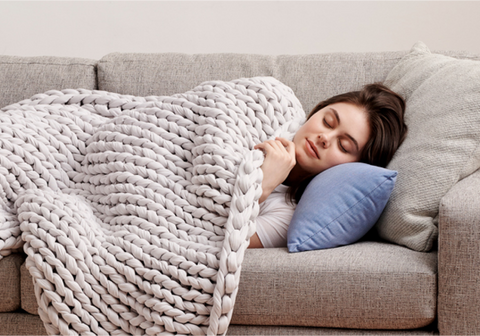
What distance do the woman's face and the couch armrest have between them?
0.37 metres

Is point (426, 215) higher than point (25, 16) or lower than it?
lower

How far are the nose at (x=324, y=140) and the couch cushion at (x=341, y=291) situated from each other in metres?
0.35

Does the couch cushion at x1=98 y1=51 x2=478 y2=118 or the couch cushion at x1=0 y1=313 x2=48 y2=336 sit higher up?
the couch cushion at x1=98 y1=51 x2=478 y2=118

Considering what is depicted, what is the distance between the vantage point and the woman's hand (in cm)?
112

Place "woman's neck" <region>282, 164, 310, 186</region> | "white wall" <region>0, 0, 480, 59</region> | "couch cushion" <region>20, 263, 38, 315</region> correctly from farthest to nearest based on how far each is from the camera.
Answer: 1. "white wall" <region>0, 0, 480, 59</region>
2. "woman's neck" <region>282, 164, 310, 186</region>
3. "couch cushion" <region>20, 263, 38, 315</region>

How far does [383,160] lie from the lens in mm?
1277

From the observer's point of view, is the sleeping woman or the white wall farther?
the white wall

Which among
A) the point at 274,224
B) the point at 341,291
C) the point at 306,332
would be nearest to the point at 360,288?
the point at 341,291

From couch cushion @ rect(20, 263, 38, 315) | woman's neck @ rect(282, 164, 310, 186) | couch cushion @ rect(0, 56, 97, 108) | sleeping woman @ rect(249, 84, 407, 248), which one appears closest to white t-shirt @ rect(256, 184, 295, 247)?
sleeping woman @ rect(249, 84, 407, 248)

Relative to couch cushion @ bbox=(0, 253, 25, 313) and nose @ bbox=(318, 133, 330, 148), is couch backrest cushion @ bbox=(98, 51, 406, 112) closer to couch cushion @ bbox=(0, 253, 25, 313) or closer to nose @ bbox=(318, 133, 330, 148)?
nose @ bbox=(318, 133, 330, 148)

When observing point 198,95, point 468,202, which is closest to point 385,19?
point 198,95

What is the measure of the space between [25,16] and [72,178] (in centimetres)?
132

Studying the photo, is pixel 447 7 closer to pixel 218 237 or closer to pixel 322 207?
pixel 322 207

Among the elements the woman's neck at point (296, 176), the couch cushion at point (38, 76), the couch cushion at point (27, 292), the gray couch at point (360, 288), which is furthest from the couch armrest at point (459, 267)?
the couch cushion at point (38, 76)
